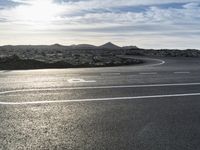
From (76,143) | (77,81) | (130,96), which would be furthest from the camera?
(77,81)

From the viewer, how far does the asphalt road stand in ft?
21.4

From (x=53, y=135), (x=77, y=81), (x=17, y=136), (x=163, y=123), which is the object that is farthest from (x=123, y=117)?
(x=77, y=81)

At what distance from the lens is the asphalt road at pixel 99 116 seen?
6.52 meters

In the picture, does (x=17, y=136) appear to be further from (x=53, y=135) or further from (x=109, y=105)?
(x=109, y=105)

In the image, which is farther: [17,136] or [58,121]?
[58,121]

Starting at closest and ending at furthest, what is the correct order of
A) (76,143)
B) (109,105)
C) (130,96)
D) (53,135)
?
(76,143), (53,135), (109,105), (130,96)

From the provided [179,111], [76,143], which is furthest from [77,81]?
[76,143]

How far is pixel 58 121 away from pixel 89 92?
366 centimetres

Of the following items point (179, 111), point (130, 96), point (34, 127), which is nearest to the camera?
point (34, 127)

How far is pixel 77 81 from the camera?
1419cm

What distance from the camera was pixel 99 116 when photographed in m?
8.28

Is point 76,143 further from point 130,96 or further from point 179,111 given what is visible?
point 130,96

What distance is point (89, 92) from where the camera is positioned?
11438mm

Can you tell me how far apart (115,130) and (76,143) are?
1.06 meters
